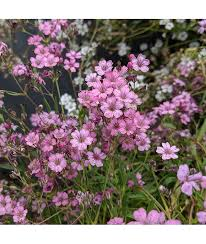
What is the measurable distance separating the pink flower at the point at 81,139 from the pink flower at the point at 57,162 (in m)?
0.05

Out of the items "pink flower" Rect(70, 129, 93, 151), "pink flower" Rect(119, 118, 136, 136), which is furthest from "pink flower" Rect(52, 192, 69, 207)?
"pink flower" Rect(119, 118, 136, 136)

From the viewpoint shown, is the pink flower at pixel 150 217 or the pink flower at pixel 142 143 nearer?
the pink flower at pixel 150 217

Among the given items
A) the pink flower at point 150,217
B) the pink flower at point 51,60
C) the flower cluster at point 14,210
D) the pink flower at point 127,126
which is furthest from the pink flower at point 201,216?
the pink flower at point 51,60

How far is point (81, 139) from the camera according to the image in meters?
1.26

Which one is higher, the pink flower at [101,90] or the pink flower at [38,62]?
the pink flower at [38,62]

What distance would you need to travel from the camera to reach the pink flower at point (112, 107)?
3.84 feet

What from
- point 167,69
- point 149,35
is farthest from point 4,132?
point 149,35

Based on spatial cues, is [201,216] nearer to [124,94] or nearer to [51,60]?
[124,94]

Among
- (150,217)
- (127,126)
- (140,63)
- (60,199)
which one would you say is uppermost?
(140,63)

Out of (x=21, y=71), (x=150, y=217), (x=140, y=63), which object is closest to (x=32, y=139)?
(x=21, y=71)

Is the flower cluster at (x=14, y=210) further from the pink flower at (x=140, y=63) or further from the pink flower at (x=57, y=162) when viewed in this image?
the pink flower at (x=140, y=63)

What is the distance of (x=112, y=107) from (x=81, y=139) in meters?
0.12

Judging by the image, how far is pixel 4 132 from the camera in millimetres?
1475
